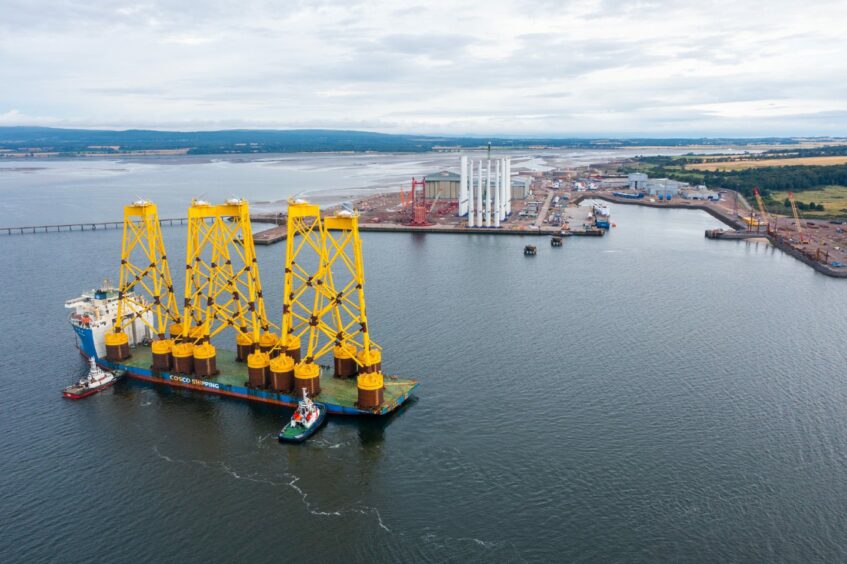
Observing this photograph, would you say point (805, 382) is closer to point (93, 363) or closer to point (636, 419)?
point (636, 419)

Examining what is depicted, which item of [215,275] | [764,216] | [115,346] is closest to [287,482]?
[215,275]

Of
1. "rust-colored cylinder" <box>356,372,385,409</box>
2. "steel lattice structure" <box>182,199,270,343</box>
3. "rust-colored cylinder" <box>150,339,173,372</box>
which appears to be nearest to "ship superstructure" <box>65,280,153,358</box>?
"rust-colored cylinder" <box>150,339,173,372</box>

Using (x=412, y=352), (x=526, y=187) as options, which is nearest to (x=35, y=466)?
(x=412, y=352)

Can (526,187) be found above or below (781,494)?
above

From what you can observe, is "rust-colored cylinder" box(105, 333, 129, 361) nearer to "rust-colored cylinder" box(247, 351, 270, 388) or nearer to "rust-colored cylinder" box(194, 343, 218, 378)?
"rust-colored cylinder" box(194, 343, 218, 378)

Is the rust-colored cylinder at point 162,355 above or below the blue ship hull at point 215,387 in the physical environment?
above

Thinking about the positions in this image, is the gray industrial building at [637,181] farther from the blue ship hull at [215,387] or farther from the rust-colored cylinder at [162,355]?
the rust-colored cylinder at [162,355]

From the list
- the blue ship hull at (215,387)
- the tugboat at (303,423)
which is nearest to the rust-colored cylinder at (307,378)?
the blue ship hull at (215,387)
